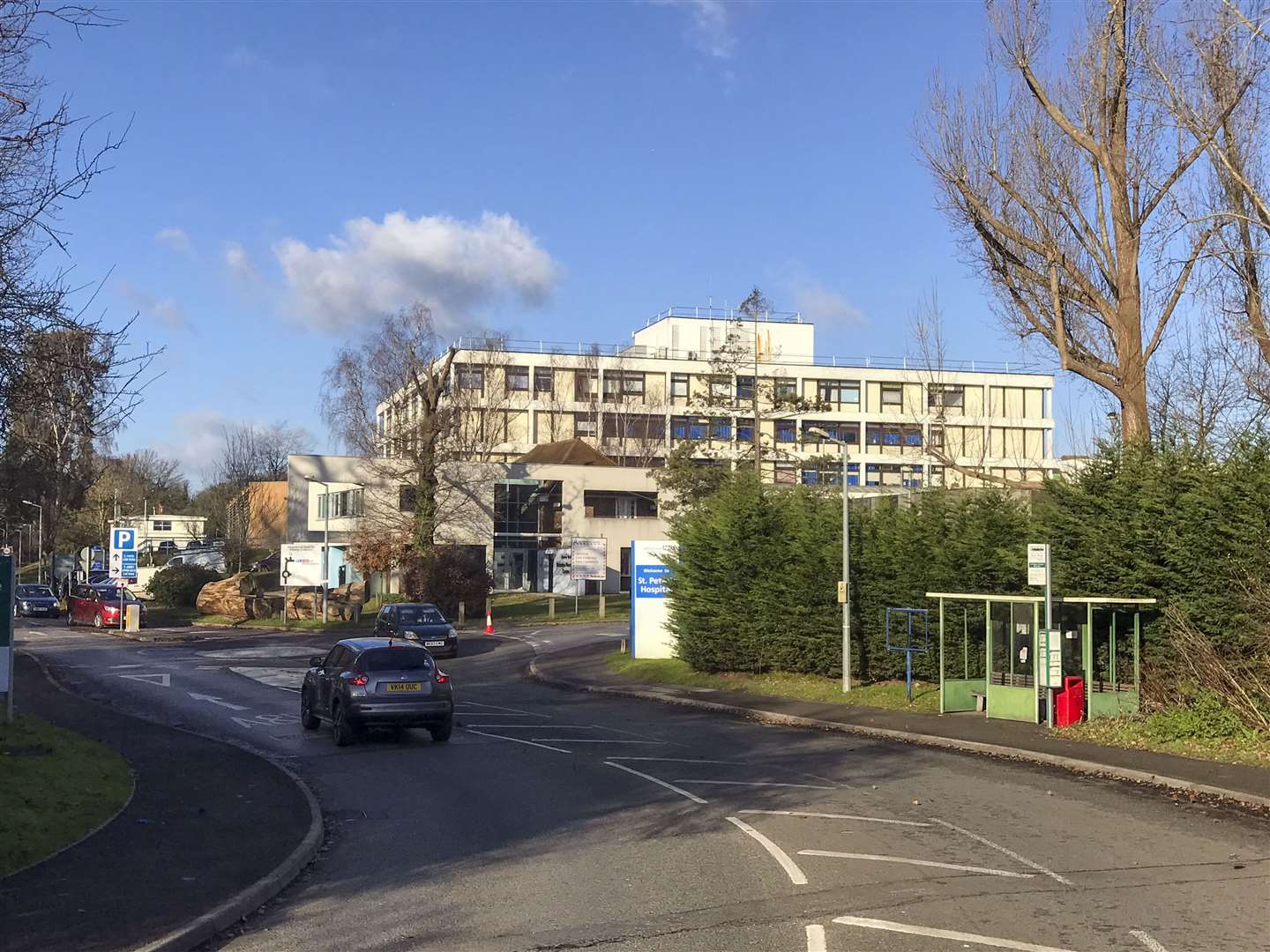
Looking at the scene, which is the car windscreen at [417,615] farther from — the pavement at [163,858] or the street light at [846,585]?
the pavement at [163,858]

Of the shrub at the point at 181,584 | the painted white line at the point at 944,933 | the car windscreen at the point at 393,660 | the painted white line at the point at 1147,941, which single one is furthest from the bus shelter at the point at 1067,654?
the shrub at the point at 181,584

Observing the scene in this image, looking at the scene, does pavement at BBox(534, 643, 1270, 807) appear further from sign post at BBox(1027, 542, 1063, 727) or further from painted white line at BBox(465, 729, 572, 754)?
painted white line at BBox(465, 729, 572, 754)

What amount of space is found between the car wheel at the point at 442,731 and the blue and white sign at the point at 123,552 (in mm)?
28521

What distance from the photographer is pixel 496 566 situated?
74.4 metres

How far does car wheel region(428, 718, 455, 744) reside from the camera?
1881 centimetres

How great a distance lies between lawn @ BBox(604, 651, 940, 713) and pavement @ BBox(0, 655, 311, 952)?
12892 mm

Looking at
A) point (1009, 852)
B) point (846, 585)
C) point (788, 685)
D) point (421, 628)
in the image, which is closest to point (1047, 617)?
point (846, 585)

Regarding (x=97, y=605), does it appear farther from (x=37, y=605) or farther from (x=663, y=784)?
(x=663, y=784)

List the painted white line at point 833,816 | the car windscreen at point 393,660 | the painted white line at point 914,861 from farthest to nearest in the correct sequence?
the car windscreen at point 393,660 < the painted white line at point 833,816 < the painted white line at point 914,861

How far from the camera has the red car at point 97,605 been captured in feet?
172

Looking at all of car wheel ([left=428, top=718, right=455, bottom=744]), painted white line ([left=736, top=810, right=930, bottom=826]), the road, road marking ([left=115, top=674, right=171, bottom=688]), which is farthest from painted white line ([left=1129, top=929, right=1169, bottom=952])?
road marking ([left=115, top=674, right=171, bottom=688])

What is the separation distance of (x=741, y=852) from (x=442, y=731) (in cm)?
945

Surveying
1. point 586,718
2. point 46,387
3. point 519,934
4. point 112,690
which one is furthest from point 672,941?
point 112,690

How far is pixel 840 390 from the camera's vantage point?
9650 centimetres
